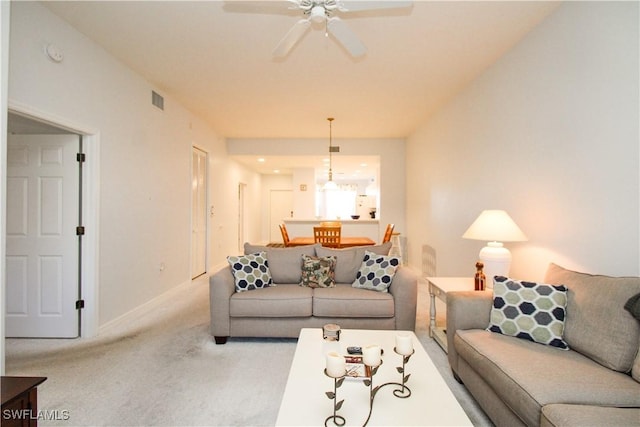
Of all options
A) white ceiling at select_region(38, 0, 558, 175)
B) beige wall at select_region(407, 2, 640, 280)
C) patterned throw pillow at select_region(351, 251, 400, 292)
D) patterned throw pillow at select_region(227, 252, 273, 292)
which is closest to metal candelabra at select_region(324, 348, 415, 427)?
patterned throw pillow at select_region(351, 251, 400, 292)

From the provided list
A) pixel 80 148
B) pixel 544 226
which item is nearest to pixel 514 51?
pixel 544 226

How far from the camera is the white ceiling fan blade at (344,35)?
1.95 metres

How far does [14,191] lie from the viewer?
2.84 m

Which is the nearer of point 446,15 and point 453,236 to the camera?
point 446,15

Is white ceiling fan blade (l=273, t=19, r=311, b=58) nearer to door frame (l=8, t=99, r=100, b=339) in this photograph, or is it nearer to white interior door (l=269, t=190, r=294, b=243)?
door frame (l=8, t=99, r=100, b=339)

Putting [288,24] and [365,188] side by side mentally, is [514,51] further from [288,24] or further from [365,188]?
[365,188]

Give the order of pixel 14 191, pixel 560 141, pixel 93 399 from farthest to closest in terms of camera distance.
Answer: pixel 14 191
pixel 560 141
pixel 93 399

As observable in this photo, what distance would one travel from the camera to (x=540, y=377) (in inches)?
54.7

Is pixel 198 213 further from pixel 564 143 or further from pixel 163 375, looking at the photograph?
pixel 564 143

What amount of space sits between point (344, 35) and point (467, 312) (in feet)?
6.71

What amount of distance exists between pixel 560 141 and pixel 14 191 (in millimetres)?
4676

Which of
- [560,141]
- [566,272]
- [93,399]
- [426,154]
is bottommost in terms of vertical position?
[93,399]

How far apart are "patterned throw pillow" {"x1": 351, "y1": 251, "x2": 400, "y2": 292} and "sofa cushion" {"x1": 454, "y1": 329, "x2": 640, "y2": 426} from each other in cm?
114

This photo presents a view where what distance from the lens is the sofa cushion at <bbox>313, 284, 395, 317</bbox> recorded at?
273 centimetres
